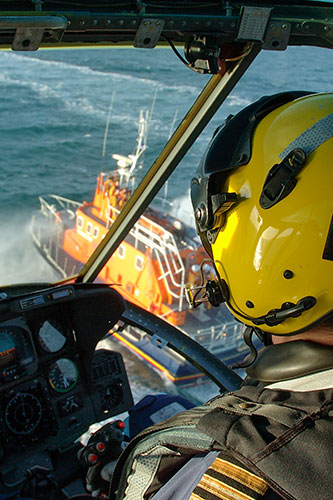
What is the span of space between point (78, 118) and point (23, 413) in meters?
22.2

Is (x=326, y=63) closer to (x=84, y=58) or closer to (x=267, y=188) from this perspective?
(x=84, y=58)

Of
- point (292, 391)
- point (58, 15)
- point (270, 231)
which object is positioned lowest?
point (292, 391)

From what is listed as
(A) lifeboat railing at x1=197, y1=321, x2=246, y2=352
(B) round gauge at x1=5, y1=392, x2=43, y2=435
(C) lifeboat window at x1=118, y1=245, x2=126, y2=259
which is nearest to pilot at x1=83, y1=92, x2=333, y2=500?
(B) round gauge at x1=5, y1=392, x2=43, y2=435

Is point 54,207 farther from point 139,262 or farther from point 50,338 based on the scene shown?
point 50,338

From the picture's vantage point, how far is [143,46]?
1.65 metres

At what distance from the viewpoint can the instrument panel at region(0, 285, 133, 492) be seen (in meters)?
2.38

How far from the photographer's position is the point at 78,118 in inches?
921

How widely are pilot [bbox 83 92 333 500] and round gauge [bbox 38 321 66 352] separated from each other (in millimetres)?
1370

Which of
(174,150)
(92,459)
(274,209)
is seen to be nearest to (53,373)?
(92,459)

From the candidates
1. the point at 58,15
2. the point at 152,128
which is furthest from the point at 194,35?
the point at 152,128

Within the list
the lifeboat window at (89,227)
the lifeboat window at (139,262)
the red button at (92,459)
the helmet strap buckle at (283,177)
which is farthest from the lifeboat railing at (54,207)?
the helmet strap buckle at (283,177)

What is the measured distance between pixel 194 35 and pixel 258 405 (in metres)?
1.26

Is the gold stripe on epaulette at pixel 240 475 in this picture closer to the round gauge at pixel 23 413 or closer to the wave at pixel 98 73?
the round gauge at pixel 23 413

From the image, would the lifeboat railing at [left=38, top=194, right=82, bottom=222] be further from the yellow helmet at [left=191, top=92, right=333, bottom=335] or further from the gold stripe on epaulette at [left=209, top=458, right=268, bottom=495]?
the gold stripe on epaulette at [left=209, top=458, right=268, bottom=495]
